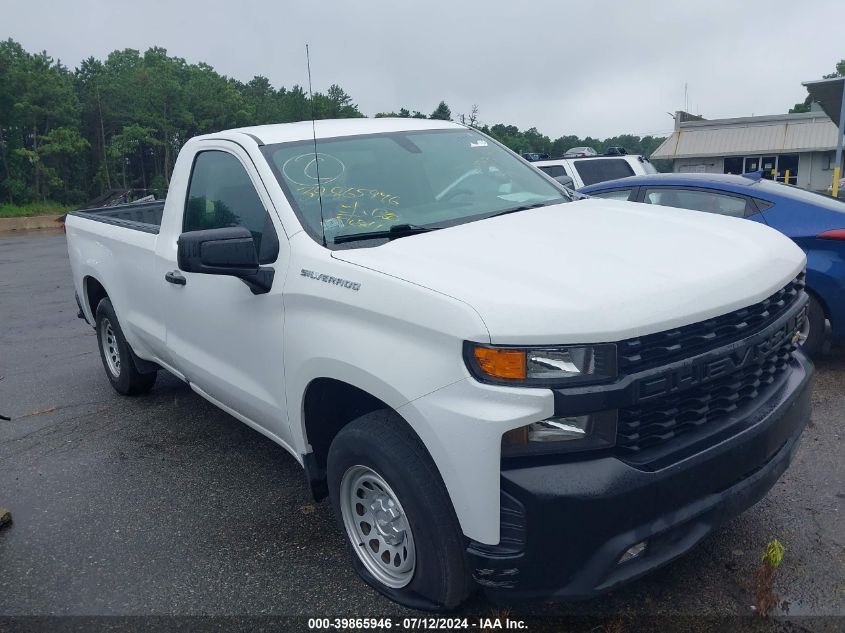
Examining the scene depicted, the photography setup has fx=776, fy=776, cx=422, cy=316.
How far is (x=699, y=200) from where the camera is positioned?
6445 mm

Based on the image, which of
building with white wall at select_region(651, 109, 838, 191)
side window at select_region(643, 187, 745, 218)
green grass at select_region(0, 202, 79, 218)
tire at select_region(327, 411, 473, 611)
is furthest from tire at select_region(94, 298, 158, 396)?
building with white wall at select_region(651, 109, 838, 191)

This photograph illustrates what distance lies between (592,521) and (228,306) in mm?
2134

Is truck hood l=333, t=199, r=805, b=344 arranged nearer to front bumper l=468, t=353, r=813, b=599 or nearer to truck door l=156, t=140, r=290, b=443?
front bumper l=468, t=353, r=813, b=599

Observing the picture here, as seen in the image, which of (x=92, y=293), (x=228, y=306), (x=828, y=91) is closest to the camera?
(x=228, y=306)

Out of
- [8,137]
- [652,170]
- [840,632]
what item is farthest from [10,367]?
[8,137]

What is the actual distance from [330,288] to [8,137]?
61569 mm

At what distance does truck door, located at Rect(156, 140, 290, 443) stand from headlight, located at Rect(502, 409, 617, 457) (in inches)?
52.6

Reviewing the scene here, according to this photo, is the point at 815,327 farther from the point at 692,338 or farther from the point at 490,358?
the point at 490,358

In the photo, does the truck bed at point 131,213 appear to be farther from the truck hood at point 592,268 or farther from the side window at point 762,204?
the side window at point 762,204

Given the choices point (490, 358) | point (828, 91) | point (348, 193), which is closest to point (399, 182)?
point (348, 193)

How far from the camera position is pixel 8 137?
2192 inches

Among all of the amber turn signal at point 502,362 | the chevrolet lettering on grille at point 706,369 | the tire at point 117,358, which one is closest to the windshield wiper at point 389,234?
the amber turn signal at point 502,362

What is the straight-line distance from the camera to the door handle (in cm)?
424

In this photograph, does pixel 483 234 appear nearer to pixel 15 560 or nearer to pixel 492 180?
pixel 492 180
